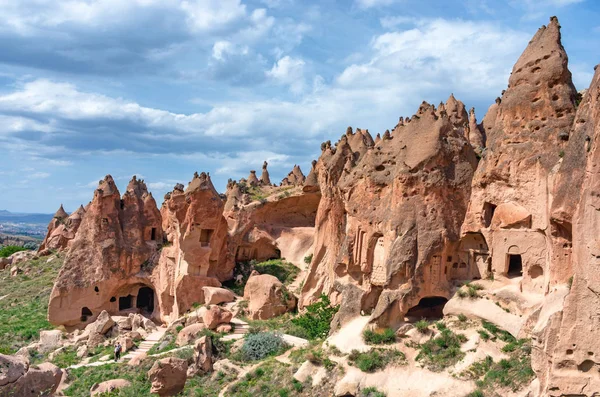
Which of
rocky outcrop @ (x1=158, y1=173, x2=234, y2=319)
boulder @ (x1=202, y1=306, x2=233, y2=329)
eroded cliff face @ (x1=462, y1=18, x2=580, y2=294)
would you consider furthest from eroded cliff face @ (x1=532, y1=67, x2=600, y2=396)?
rocky outcrop @ (x1=158, y1=173, x2=234, y2=319)

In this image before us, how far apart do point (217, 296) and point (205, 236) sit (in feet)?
16.0

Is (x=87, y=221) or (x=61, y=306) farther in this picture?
(x=87, y=221)

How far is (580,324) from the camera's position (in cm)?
1500

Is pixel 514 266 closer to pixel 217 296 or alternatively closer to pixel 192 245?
pixel 217 296

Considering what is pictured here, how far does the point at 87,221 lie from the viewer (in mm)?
42219

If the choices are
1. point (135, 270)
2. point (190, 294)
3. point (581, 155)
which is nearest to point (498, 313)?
point (581, 155)

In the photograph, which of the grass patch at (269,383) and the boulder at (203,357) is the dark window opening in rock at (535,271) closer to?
the grass patch at (269,383)

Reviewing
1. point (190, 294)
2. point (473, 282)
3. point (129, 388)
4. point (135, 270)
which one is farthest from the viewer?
point (135, 270)

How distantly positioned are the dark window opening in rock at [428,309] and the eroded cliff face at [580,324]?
934cm

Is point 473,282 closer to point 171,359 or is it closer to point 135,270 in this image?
point 171,359

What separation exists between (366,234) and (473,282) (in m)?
5.36

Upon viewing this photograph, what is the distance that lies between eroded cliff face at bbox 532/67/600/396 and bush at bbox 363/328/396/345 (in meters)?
8.15

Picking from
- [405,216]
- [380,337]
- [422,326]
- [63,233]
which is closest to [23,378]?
[380,337]

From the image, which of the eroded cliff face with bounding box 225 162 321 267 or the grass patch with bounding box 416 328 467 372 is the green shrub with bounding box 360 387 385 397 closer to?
the grass patch with bounding box 416 328 467 372
